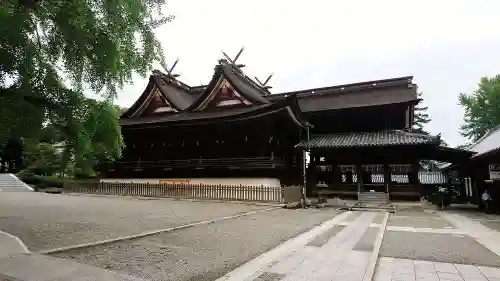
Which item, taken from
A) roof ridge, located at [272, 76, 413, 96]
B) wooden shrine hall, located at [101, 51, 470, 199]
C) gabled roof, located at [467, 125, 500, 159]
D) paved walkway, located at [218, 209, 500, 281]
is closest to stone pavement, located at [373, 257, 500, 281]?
paved walkway, located at [218, 209, 500, 281]

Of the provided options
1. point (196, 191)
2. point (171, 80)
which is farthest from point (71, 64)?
point (171, 80)

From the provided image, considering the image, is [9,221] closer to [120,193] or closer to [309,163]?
[120,193]

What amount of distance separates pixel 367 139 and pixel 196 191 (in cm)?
1210

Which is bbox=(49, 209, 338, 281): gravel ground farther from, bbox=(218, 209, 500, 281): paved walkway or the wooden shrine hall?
the wooden shrine hall

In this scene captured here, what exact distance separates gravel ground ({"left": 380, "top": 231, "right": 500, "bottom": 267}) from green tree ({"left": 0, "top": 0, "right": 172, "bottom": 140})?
6897mm

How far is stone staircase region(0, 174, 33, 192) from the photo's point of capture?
28.4 meters

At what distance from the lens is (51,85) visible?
6.05 metres

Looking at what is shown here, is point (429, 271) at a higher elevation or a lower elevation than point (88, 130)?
lower

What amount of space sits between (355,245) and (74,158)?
6804 millimetres

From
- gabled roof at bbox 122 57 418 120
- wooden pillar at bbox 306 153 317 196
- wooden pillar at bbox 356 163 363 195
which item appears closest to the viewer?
wooden pillar at bbox 356 163 363 195

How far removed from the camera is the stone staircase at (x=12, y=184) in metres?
28.4

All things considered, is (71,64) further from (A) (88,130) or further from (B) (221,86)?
(B) (221,86)

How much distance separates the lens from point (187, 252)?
675 cm

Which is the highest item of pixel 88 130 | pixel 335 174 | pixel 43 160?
pixel 43 160
